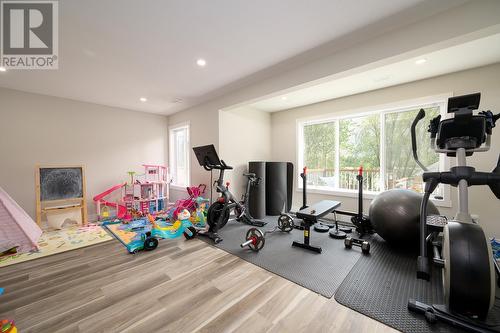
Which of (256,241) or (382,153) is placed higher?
(382,153)

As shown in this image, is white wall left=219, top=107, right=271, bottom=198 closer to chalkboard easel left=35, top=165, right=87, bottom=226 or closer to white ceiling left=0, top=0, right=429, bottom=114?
white ceiling left=0, top=0, right=429, bottom=114

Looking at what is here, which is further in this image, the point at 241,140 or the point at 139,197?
the point at 241,140

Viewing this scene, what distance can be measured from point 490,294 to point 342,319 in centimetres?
98

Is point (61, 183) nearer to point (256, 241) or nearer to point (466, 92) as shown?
point (256, 241)

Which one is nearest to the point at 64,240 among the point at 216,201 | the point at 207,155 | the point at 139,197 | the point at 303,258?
the point at 139,197

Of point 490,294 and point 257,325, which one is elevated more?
point 490,294

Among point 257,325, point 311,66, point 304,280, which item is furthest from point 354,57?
point 257,325

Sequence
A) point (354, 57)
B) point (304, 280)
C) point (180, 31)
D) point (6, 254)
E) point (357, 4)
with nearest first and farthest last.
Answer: point (357, 4) → point (304, 280) → point (180, 31) → point (354, 57) → point (6, 254)

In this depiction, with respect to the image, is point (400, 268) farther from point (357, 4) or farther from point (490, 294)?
point (357, 4)

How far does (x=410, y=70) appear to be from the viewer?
2.97 meters

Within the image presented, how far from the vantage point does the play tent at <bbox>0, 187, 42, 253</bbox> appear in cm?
272

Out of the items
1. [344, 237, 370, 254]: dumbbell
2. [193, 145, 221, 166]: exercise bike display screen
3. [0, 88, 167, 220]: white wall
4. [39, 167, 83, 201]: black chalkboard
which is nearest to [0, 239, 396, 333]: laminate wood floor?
[344, 237, 370, 254]: dumbbell

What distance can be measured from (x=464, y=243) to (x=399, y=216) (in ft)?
4.04

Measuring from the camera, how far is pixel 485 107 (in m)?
2.82
